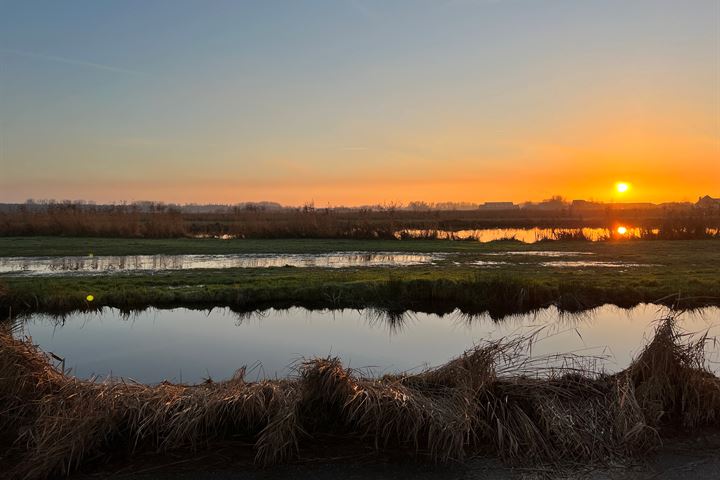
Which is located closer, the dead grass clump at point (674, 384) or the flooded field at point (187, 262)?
the dead grass clump at point (674, 384)

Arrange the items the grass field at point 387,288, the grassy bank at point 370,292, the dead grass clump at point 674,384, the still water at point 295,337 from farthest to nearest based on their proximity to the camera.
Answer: the grass field at point 387,288, the grassy bank at point 370,292, the still water at point 295,337, the dead grass clump at point 674,384

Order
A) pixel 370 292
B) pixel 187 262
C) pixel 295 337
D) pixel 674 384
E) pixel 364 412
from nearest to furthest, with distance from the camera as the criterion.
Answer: pixel 364 412, pixel 674 384, pixel 295 337, pixel 370 292, pixel 187 262

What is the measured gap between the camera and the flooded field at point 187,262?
20500mm

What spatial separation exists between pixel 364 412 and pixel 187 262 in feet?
62.6

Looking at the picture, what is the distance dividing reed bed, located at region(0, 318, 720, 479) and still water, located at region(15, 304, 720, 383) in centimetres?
286

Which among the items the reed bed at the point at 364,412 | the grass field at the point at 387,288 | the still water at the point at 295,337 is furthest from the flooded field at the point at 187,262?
the reed bed at the point at 364,412

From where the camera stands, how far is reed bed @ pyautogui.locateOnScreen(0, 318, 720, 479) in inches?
206

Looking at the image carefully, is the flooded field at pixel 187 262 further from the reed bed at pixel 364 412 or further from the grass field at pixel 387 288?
the reed bed at pixel 364 412

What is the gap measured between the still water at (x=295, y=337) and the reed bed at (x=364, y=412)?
9.40 feet

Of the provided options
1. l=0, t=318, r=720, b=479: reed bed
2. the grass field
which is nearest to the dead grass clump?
l=0, t=318, r=720, b=479: reed bed

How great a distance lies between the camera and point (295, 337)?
1171 cm

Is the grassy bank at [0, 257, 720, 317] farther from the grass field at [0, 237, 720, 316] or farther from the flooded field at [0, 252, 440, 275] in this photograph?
the flooded field at [0, 252, 440, 275]

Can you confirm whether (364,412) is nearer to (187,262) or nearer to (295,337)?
(295,337)

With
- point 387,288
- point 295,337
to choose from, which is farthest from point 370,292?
point 295,337
